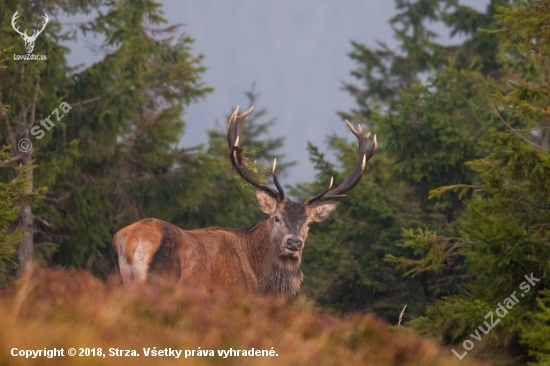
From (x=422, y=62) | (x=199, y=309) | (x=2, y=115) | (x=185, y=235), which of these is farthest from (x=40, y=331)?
(x=422, y=62)

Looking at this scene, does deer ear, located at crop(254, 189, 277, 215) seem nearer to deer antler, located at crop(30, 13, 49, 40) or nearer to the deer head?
the deer head

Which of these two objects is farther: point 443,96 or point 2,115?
point 443,96

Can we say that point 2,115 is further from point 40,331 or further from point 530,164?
point 40,331

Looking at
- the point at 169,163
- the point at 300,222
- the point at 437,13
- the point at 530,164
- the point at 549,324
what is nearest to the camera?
the point at 549,324

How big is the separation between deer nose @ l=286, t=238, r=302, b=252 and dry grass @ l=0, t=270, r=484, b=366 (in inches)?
164

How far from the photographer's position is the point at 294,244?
13.1m

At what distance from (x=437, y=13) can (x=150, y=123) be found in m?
19.0

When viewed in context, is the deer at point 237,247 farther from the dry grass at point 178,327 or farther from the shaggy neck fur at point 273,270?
the dry grass at point 178,327

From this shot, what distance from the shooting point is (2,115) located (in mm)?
17688

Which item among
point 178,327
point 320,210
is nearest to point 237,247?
point 320,210

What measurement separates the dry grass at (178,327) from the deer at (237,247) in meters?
2.89

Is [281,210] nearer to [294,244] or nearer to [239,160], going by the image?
[294,244]

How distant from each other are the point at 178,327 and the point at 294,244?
224 inches

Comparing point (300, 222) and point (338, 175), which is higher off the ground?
point (338, 175)
